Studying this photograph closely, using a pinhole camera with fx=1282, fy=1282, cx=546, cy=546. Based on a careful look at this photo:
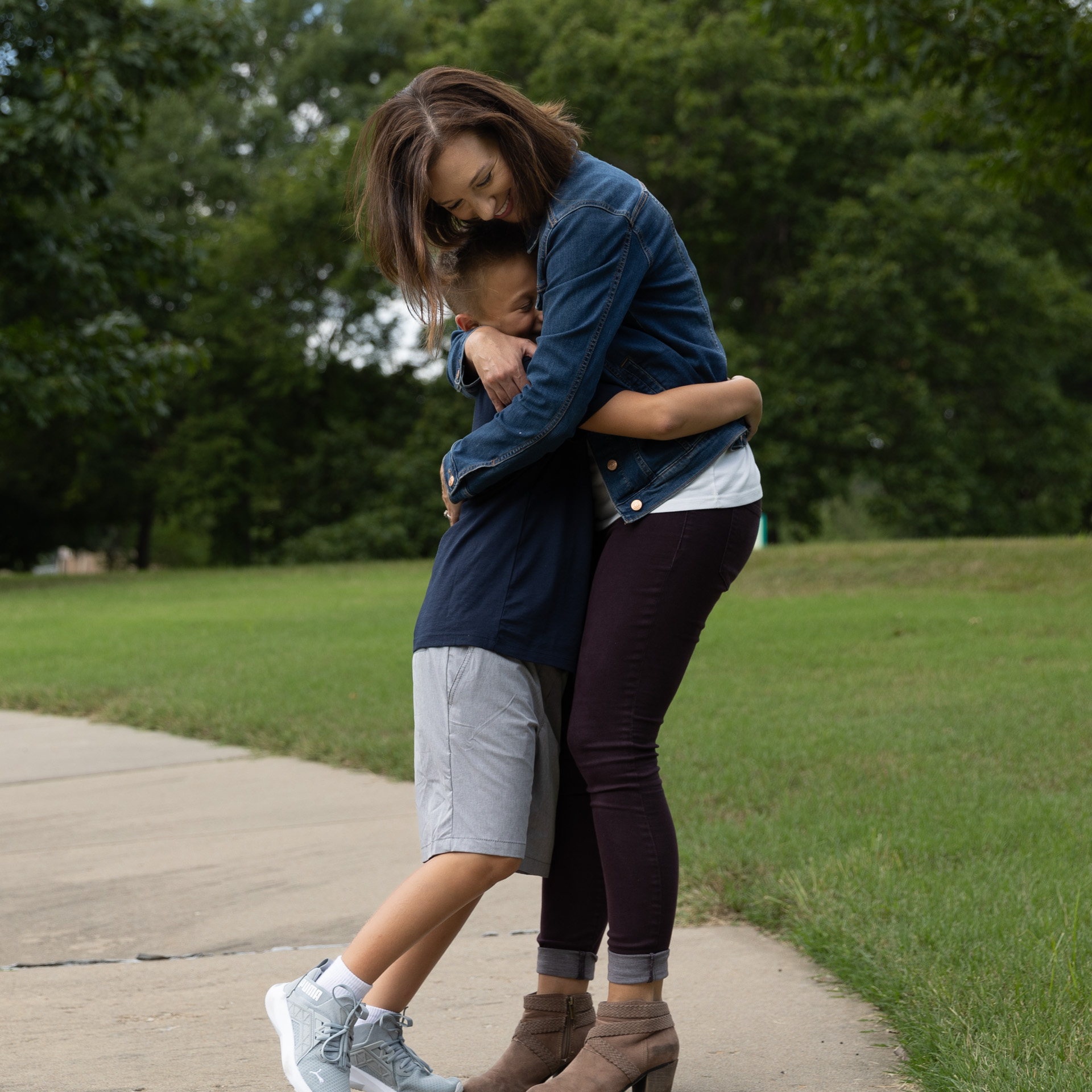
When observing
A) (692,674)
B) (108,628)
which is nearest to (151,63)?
(108,628)

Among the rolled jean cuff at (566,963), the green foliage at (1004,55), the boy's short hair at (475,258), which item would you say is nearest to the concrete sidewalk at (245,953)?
the rolled jean cuff at (566,963)

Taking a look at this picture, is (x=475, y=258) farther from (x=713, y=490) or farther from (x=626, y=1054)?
(x=626, y=1054)

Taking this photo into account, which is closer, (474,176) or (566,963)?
(474,176)

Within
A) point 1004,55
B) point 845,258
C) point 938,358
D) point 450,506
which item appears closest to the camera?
point 450,506

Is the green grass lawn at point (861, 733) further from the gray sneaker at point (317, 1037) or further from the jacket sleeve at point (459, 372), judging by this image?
the jacket sleeve at point (459, 372)

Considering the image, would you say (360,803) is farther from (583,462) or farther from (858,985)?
(583,462)

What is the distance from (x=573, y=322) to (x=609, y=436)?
0.87ft

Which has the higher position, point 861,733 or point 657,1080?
point 657,1080

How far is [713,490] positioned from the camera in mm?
2264

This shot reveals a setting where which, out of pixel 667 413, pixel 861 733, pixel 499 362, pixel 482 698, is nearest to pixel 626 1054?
pixel 482 698

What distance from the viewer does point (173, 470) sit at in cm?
2803

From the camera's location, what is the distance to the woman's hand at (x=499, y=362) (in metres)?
2.22

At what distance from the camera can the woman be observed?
2.14 meters

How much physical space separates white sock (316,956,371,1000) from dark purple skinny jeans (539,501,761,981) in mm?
430
